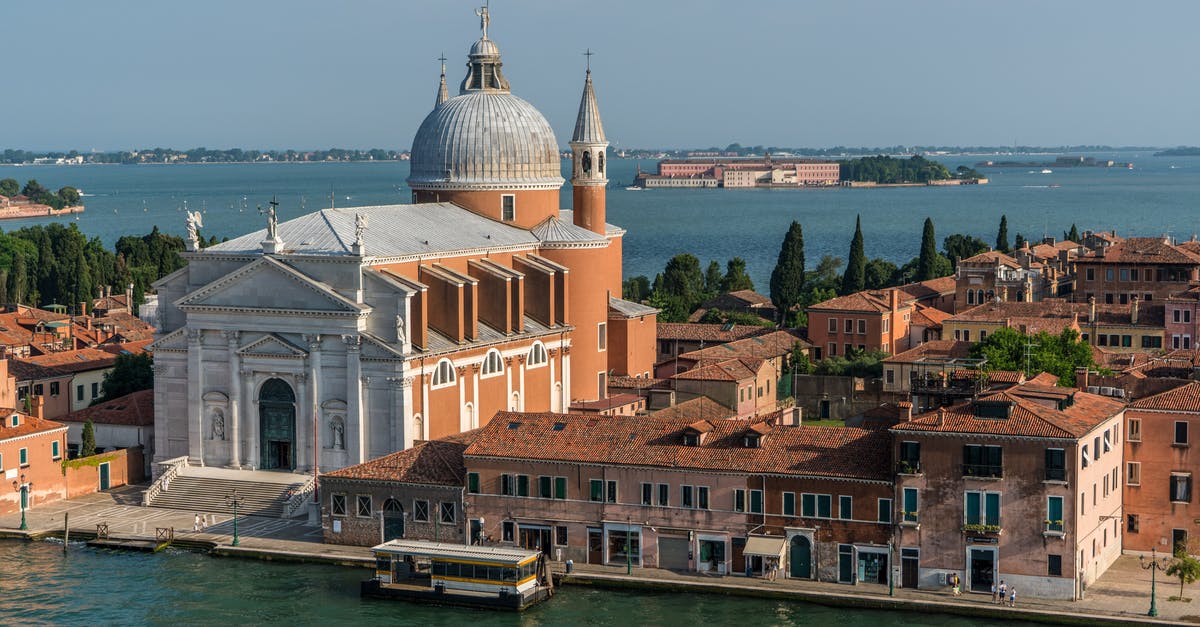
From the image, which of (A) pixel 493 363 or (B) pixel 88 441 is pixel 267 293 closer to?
(B) pixel 88 441

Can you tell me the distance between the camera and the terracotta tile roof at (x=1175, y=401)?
34.1 metres

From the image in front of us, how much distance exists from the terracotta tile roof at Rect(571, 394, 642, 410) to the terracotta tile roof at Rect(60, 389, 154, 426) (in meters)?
10.3

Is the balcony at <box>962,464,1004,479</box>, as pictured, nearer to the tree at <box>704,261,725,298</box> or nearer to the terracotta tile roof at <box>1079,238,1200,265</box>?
the terracotta tile roof at <box>1079,238,1200,265</box>

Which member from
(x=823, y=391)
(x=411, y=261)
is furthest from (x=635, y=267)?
(x=411, y=261)

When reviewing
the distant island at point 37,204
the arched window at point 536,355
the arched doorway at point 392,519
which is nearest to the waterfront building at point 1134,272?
the arched window at point 536,355

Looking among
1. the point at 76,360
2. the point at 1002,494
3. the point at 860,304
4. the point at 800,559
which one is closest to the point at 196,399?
the point at 76,360

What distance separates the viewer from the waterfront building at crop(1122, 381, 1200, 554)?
3397 centimetres

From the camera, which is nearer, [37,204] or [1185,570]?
[1185,570]

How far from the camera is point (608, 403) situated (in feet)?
148

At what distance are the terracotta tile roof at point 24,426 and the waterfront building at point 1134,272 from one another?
36415mm

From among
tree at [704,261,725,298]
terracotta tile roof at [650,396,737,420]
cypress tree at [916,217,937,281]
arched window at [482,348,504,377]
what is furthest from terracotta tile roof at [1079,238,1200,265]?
arched window at [482,348,504,377]

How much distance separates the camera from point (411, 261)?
42.5 m

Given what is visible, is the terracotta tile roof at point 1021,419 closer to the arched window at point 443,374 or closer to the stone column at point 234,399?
the arched window at point 443,374

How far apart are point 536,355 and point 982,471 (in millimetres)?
16285
